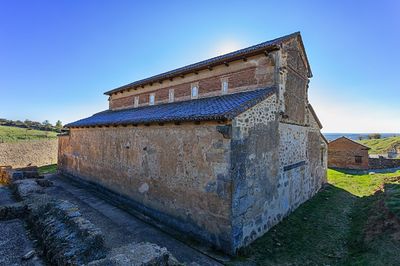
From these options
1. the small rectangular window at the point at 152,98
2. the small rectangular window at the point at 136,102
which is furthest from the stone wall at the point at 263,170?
the small rectangular window at the point at 136,102

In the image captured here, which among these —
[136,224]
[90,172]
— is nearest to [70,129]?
[90,172]

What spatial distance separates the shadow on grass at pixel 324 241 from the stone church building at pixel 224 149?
0.51 meters

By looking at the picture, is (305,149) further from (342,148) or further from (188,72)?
(342,148)

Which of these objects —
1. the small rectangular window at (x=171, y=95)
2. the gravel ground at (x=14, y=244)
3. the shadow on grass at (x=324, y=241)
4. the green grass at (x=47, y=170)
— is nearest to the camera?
the gravel ground at (x=14, y=244)

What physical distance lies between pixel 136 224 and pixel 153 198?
4.20ft

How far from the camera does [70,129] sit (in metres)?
19.2

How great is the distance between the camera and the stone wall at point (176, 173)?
7422 millimetres

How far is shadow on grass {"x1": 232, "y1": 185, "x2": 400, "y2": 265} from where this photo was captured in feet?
22.6

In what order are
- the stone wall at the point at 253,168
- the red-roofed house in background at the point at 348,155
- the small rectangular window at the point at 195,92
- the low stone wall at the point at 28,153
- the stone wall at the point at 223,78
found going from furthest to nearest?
the red-roofed house in background at the point at 348,155 < the low stone wall at the point at 28,153 < the small rectangular window at the point at 195,92 < the stone wall at the point at 223,78 < the stone wall at the point at 253,168

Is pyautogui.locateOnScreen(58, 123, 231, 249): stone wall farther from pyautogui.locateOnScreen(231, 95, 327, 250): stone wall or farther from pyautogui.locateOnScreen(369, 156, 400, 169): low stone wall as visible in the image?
pyautogui.locateOnScreen(369, 156, 400, 169): low stone wall

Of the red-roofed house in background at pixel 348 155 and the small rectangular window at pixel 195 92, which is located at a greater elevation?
the small rectangular window at pixel 195 92

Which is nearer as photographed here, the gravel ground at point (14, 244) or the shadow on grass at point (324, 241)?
the gravel ground at point (14, 244)

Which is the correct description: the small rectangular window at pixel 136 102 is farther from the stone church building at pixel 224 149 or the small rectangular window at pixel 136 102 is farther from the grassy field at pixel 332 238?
the grassy field at pixel 332 238

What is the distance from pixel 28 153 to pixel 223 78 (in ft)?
87.8
